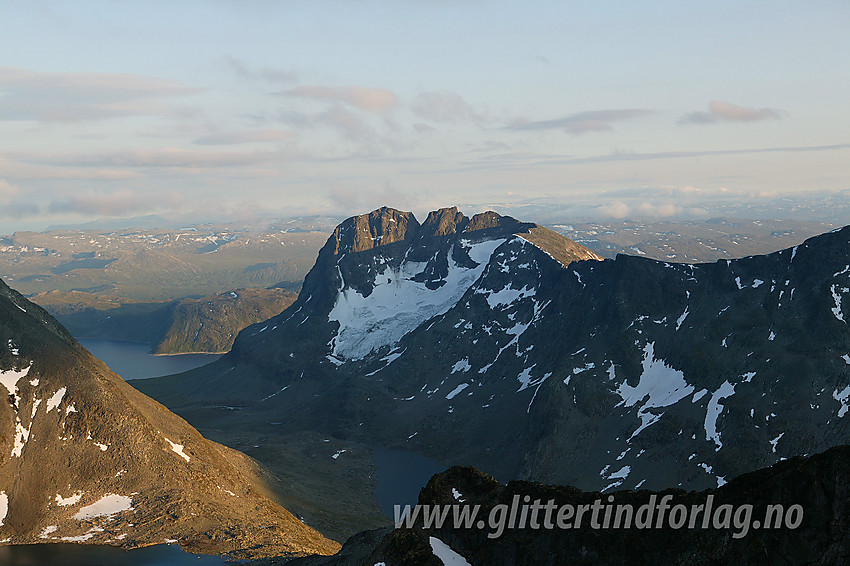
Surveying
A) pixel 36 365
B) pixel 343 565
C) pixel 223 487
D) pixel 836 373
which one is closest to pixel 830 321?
pixel 836 373

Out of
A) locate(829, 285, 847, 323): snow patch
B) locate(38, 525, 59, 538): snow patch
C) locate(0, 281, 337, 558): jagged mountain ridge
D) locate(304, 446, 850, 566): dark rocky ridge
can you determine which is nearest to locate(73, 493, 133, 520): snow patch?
locate(0, 281, 337, 558): jagged mountain ridge

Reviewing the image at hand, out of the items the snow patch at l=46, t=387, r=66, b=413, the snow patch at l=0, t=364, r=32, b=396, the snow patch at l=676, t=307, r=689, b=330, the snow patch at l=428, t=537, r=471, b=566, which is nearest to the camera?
the snow patch at l=428, t=537, r=471, b=566

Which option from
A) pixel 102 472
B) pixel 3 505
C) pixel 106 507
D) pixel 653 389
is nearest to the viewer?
pixel 3 505

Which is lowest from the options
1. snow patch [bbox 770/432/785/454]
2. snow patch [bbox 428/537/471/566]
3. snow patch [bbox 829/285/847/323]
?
snow patch [bbox 770/432/785/454]

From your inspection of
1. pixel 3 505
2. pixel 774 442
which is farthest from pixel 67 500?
pixel 774 442

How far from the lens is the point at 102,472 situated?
398 ft

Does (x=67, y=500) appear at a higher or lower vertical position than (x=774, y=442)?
higher

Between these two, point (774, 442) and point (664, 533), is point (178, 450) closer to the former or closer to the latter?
point (664, 533)

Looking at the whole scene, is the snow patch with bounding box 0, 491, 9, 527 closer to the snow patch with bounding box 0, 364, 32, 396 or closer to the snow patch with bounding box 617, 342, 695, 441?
the snow patch with bounding box 0, 364, 32, 396

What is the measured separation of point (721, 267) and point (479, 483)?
149972 mm

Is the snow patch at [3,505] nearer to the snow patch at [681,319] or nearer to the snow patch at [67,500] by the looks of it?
the snow patch at [67,500]

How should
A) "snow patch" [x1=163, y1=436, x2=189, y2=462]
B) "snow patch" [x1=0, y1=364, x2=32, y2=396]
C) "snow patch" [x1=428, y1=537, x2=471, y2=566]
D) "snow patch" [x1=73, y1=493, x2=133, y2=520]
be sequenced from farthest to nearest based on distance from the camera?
"snow patch" [x1=163, y1=436, x2=189, y2=462] < "snow patch" [x1=0, y1=364, x2=32, y2=396] < "snow patch" [x1=73, y1=493, x2=133, y2=520] < "snow patch" [x1=428, y1=537, x2=471, y2=566]

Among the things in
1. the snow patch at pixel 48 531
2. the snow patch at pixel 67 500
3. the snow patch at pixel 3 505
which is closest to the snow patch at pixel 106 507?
the snow patch at pixel 67 500

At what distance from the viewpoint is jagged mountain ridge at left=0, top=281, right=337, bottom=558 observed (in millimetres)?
108438
